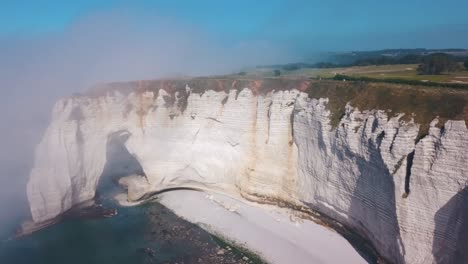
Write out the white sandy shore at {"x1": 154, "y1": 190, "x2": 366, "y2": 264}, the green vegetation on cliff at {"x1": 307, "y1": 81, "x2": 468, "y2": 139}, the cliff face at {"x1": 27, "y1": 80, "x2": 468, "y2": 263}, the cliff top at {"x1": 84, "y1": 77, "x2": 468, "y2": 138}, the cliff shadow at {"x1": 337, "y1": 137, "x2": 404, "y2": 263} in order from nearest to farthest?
the cliff face at {"x1": 27, "y1": 80, "x2": 468, "y2": 263}
the green vegetation on cliff at {"x1": 307, "y1": 81, "x2": 468, "y2": 139}
the cliff top at {"x1": 84, "y1": 77, "x2": 468, "y2": 138}
the cliff shadow at {"x1": 337, "y1": 137, "x2": 404, "y2": 263}
the white sandy shore at {"x1": 154, "y1": 190, "x2": 366, "y2": 264}

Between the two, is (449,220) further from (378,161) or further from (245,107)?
(245,107)

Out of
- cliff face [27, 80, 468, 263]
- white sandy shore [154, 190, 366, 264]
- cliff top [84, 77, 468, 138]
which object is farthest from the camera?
white sandy shore [154, 190, 366, 264]

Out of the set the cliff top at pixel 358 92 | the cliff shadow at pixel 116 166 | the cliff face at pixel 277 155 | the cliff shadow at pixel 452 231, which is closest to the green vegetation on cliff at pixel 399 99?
the cliff top at pixel 358 92

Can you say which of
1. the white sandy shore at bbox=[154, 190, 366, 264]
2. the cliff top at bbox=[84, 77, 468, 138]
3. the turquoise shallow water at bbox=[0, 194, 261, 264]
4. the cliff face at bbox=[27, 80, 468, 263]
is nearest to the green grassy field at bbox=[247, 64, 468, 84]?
the cliff top at bbox=[84, 77, 468, 138]

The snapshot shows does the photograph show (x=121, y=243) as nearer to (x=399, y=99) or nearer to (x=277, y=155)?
(x=277, y=155)

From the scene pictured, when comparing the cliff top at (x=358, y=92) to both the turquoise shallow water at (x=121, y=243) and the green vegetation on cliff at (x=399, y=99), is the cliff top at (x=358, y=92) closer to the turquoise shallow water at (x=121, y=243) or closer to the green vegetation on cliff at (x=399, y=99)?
the green vegetation on cliff at (x=399, y=99)

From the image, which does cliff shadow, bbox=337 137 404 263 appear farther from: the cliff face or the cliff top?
the cliff top

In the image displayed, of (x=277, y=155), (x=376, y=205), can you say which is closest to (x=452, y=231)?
(x=376, y=205)
